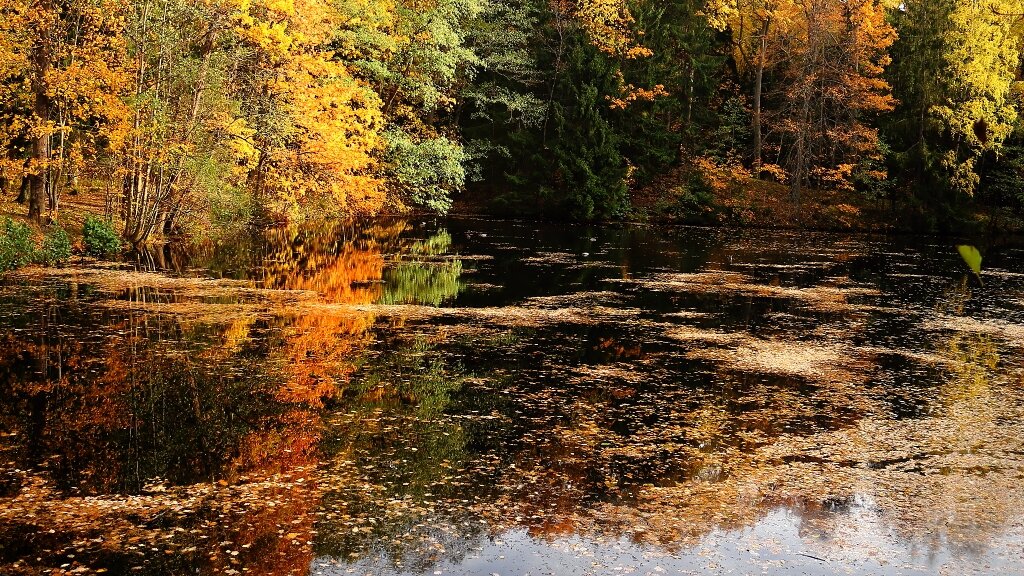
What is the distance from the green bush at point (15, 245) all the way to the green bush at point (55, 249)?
0.30 meters

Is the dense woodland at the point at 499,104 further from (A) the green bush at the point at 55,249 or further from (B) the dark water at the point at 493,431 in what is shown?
(B) the dark water at the point at 493,431

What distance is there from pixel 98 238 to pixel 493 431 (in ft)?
47.3

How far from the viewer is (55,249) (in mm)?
18094

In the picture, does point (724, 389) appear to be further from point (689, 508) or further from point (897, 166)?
point (897, 166)

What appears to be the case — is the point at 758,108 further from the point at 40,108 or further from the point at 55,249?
the point at 55,249

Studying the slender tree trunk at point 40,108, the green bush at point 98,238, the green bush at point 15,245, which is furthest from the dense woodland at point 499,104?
the green bush at point 15,245

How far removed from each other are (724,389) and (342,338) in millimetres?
5134

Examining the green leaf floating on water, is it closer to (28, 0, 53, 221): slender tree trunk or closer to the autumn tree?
the autumn tree

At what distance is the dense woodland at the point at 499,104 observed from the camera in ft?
64.2

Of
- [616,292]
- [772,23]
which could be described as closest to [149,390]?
[616,292]

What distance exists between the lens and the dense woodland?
1958 cm

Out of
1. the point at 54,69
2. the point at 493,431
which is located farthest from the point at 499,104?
the point at 493,431

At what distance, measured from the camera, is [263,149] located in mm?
24297

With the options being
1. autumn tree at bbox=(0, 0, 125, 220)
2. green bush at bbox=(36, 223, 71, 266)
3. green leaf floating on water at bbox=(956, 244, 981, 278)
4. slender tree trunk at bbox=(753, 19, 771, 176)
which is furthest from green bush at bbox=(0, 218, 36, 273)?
slender tree trunk at bbox=(753, 19, 771, 176)
